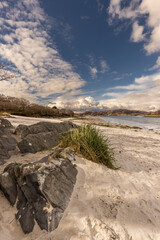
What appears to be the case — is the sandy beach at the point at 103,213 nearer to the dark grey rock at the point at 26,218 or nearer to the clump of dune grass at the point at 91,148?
the dark grey rock at the point at 26,218

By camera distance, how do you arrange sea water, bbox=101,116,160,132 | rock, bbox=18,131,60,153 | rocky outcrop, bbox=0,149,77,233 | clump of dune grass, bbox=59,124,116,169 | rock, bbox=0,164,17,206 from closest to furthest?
rocky outcrop, bbox=0,149,77,233 → rock, bbox=0,164,17,206 → clump of dune grass, bbox=59,124,116,169 → rock, bbox=18,131,60,153 → sea water, bbox=101,116,160,132

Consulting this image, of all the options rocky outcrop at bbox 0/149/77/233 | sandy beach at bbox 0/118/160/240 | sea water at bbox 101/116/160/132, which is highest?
rocky outcrop at bbox 0/149/77/233

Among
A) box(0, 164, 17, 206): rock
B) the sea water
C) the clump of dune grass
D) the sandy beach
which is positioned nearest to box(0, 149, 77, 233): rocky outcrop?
box(0, 164, 17, 206): rock

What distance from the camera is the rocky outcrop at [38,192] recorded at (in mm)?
1932

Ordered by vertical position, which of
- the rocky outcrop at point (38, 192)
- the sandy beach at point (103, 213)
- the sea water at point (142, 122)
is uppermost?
the rocky outcrop at point (38, 192)

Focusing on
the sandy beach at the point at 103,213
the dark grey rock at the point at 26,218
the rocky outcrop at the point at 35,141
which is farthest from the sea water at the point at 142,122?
the dark grey rock at the point at 26,218

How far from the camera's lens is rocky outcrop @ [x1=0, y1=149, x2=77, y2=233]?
193 cm

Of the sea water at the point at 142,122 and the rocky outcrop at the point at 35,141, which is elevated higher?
the rocky outcrop at the point at 35,141

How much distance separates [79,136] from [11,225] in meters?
3.29

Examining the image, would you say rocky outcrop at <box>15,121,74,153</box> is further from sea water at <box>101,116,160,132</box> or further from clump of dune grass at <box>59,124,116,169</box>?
sea water at <box>101,116,160,132</box>

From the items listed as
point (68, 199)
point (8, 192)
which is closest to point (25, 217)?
point (8, 192)

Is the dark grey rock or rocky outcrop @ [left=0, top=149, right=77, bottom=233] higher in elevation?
rocky outcrop @ [left=0, top=149, right=77, bottom=233]

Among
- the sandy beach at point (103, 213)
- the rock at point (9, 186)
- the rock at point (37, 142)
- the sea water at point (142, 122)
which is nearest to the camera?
the sandy beach at point (103, 213)

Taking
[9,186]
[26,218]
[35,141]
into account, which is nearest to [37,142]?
[35,141]
